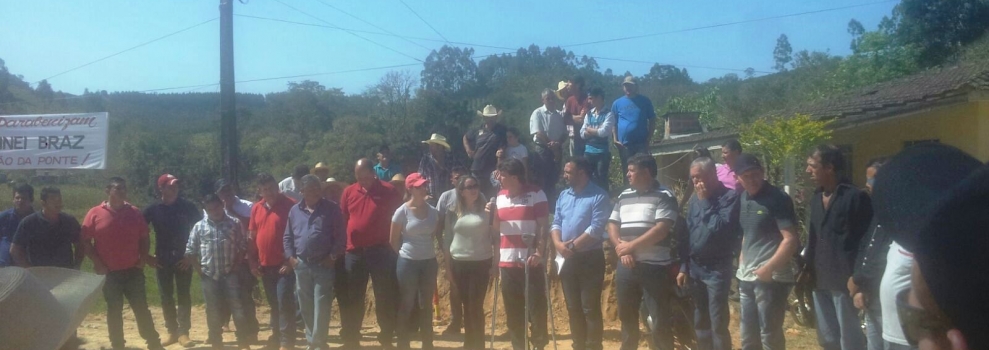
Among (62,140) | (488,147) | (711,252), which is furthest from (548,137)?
(62,140)

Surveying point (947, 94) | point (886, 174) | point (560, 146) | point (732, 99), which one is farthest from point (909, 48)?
point (886, 174)

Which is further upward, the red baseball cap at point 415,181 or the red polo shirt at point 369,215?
the red baseball cap at point 415,181

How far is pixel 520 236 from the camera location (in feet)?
25.6

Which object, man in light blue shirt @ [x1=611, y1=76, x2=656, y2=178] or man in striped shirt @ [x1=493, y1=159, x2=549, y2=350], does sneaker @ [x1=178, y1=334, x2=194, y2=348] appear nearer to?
man in striped shirt @ [x1=493, y1=159, x2=549, y2=350]

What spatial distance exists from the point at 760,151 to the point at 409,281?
227 inches

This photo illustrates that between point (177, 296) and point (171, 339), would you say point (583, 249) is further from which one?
point (171, 339)

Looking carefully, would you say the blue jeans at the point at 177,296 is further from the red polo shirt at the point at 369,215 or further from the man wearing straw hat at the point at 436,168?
the man wearing straw hat at the point at 436,168

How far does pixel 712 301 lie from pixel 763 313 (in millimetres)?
438

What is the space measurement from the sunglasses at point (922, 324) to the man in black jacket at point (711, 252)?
5.07 metres

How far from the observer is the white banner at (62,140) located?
11273 mm

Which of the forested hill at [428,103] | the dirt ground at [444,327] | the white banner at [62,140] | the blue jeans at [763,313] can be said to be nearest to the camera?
the blue jeans at [763,313]

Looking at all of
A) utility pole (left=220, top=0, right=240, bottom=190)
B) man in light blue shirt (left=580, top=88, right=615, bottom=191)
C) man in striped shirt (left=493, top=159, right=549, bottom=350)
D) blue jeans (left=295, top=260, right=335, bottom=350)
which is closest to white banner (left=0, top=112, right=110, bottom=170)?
utility pole (left=220, top=0, right=240, bottom=190)

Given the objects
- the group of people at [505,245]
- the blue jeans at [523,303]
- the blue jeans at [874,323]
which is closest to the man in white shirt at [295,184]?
the group of people at [505,245]

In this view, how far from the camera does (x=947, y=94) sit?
14719 mm
